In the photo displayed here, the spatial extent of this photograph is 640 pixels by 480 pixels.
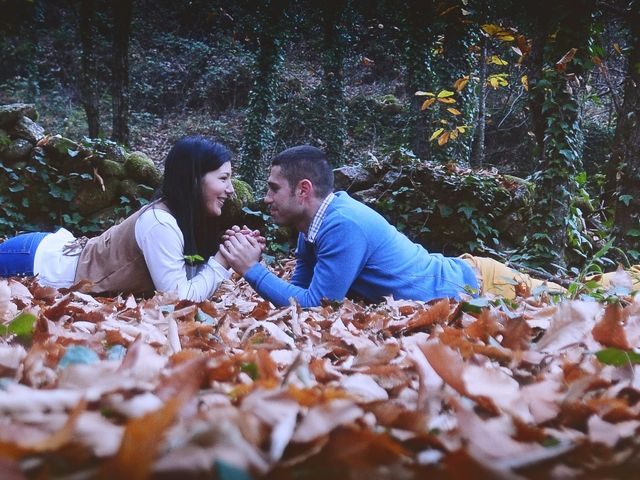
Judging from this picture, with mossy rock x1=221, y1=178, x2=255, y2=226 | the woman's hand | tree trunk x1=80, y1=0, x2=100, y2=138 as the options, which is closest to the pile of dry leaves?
the woman's hand

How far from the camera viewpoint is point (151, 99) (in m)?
17.1

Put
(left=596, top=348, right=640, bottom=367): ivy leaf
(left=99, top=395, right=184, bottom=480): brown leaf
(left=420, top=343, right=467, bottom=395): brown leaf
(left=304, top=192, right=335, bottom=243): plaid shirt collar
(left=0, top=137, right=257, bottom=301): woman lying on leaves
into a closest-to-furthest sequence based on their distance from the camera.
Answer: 1. (left=99, top=395, right=184, bottom=480): brown leaf
2. (left=420, top=343, right=467, bottom=395): brown leaf
3. (left=596, top=348, right=640, bottom=367): ivy leaf
4. (left=304, top=192, right=335, bottom=243): plaid shirt collar
5. (left=0, top=137, right=257, bottom=301): woman lying on leaves

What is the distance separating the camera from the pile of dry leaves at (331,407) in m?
0.49

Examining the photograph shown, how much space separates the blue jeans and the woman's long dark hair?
89 cm

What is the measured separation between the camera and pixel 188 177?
10.5 feet

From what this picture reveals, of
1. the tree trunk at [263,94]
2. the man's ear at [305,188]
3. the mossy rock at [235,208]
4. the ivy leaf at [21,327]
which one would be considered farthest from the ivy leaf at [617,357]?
the tree trunk at [263,94]

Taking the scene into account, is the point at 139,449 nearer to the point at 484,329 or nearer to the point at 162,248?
the point at 484,329

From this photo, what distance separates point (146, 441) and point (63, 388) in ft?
1.02

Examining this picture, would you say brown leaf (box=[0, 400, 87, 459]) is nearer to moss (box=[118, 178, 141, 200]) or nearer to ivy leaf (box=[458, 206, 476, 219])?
ivy leaf (box=[458, 206, 476, 219])

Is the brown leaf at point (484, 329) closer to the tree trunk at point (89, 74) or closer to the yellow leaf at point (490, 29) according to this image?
the yellow leaf at point (490, 29)

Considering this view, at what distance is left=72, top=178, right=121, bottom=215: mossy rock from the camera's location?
662cm

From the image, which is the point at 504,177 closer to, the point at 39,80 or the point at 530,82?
the point at 530,82

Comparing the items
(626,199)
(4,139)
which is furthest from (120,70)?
(626,199)

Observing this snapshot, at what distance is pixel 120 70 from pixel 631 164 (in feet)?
29.7
